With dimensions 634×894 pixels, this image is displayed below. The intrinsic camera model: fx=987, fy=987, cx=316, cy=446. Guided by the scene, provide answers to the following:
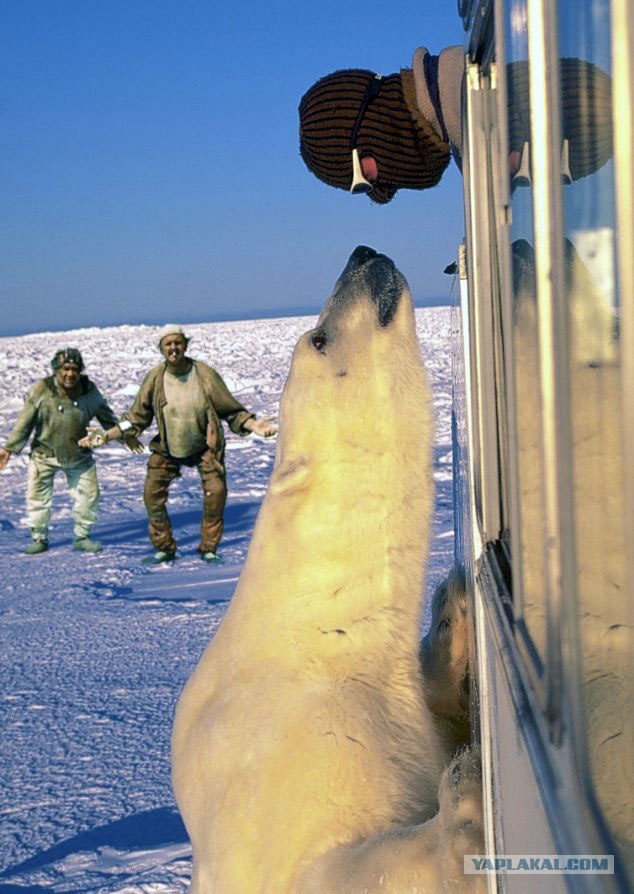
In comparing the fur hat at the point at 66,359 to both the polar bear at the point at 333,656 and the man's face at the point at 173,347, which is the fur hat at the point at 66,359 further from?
the polar bear at the point at 333,656

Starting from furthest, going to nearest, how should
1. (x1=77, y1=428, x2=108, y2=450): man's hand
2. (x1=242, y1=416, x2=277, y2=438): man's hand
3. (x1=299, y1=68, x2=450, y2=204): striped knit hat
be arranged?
(x1=77, y1=428, x2=108, y2=450): man's hand < (x1=242, y1=416, x2=277, y2=438): man's hand < (x1=299, y1=68, x2=450, y2=204): striped knit hat

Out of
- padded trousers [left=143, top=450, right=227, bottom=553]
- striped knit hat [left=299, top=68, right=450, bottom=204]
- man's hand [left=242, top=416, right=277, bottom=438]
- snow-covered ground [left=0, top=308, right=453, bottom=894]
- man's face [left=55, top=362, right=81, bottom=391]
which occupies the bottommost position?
snow-covered ground [left=0, top=308, right=453, bottom=894]

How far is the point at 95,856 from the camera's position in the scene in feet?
9.65

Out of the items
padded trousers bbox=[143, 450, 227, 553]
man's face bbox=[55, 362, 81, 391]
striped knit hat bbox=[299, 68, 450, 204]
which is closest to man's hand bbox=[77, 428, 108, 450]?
padded trousers bbox=[143, 450, 227, 553]

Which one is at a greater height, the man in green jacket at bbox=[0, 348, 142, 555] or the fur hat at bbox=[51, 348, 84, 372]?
the fur hat at bbox=[51, 348, 84, 372]

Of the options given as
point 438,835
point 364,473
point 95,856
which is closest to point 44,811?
point 95,856

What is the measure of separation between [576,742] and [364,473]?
1397 mm

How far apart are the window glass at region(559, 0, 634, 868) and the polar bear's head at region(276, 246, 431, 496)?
136 cm

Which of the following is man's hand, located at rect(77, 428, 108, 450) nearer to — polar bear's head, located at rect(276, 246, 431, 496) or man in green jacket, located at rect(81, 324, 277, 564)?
man in green jacket, located at rect(81, 324, 277, 564)

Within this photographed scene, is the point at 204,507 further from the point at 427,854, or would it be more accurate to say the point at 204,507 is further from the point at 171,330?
the point at 427,854

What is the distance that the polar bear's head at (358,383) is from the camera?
1.99 meters

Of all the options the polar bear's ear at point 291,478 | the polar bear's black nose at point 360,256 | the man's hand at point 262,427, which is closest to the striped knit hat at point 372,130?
the polar bear's black nose at point 360,256

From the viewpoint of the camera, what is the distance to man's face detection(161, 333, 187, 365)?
762cm

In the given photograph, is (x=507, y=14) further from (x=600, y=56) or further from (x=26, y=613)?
(x=26, y=613)
